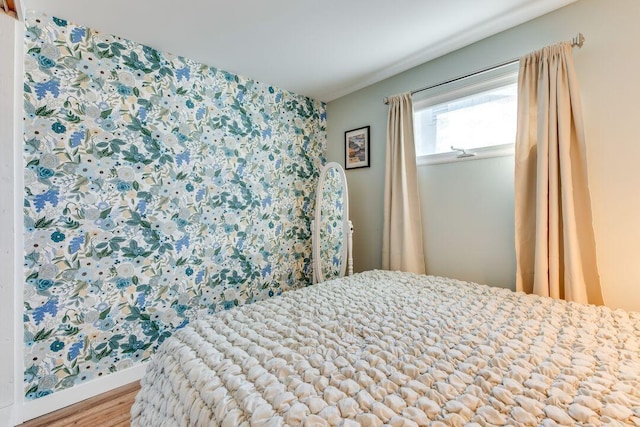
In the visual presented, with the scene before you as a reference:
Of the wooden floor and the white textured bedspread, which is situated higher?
the white textured bedspread

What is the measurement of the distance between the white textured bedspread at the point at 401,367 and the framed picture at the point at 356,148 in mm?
1711

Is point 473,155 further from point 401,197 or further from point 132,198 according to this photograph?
point 132,198

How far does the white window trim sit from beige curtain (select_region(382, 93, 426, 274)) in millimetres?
101

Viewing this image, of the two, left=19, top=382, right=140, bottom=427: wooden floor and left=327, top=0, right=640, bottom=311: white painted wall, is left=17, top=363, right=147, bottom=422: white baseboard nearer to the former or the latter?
left=19, top=382, right=140, bottom=427: wooden floor

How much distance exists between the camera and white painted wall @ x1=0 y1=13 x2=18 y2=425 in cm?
156

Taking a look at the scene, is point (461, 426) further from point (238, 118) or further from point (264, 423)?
point (238, 118)

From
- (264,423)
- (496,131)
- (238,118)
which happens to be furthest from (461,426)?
(238,118)

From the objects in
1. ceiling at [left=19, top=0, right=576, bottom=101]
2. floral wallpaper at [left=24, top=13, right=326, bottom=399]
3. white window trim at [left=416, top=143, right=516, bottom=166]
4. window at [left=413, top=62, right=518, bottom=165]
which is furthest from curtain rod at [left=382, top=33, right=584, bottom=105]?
floral wallpaper at [left=24, top=13, right=326, bottom=399]

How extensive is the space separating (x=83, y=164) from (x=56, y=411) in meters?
1.49

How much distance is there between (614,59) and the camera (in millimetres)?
1550

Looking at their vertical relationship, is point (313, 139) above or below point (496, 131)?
above

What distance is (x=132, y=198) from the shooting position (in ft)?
6.63

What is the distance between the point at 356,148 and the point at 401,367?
2341 mm

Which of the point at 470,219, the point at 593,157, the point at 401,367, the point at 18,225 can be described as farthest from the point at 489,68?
the point at 18,225
